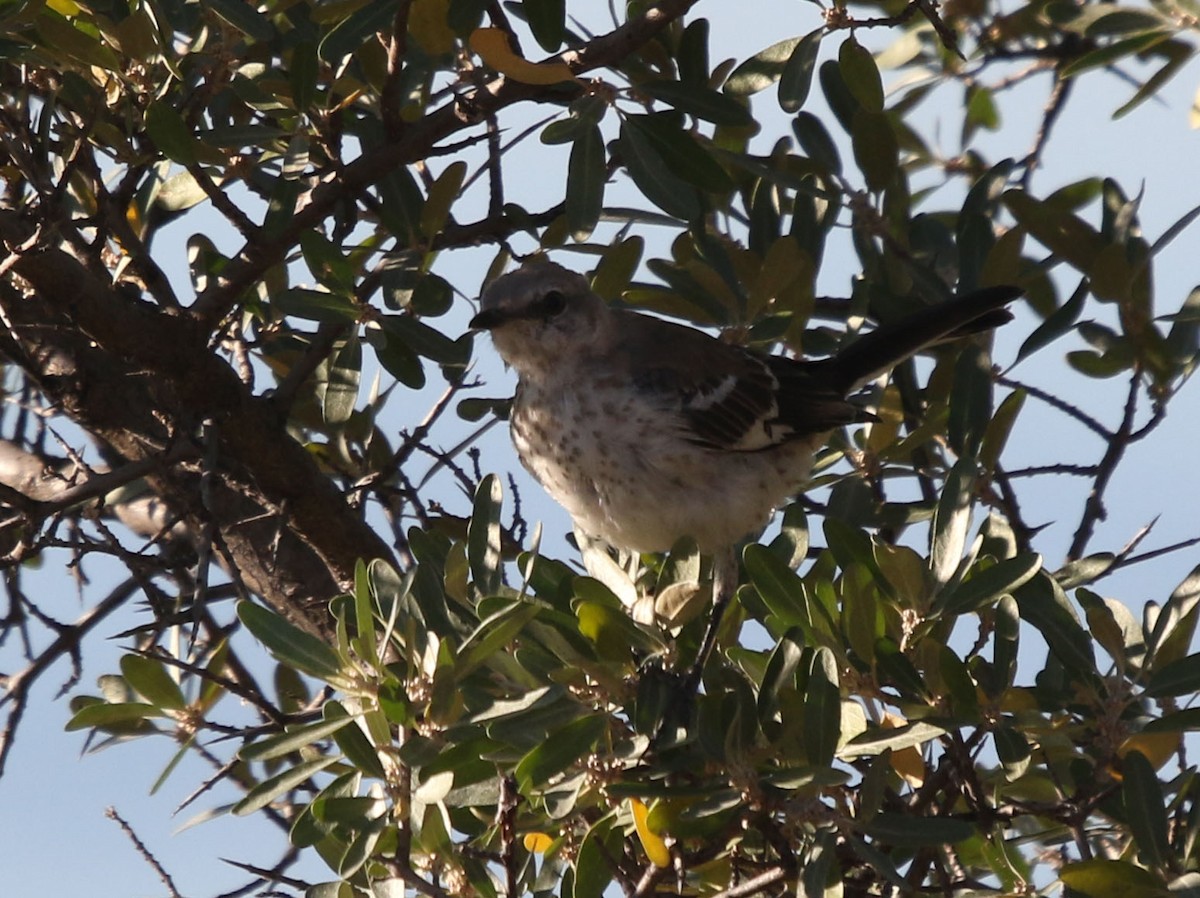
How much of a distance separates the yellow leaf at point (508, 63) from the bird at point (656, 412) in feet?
2.61

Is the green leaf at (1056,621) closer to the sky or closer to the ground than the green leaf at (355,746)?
closer to the sky

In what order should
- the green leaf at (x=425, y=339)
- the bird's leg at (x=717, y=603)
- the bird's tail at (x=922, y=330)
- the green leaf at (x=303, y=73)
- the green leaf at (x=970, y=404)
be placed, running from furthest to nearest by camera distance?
the bird's tail at (x=922, y=330)
the green leaf at (x=425, y=339)
the green leaf at (x=970, y=404)
the green leaf at (x=303, y=73)
the bird's leg at (x=717, y=603)

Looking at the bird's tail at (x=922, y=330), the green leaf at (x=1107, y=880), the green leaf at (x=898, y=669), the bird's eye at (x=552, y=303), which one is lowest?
the green leaf at (x=1107, y=880)

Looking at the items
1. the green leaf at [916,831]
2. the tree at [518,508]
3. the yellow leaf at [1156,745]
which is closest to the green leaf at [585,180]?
the tree at [518,508]

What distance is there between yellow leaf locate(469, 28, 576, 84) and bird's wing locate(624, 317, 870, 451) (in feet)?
3.89

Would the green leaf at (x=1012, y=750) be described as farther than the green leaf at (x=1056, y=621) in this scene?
No

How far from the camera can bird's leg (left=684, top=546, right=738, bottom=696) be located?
277cm

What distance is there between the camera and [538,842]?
2699 mm

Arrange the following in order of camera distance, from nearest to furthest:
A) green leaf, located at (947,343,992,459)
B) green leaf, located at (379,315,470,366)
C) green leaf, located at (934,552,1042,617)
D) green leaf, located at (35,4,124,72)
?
green leaf, located at (934,552,1042,617) → green leaf, located at (35,4,124,72) → green leaf, located at (947,343,992,459) → green leaf, located at (379,315,470,366)

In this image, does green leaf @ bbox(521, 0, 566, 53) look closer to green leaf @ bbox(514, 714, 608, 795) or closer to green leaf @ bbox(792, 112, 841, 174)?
green leaf @ bbox(792, 112, 841, 174)

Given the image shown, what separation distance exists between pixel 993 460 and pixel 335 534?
155 cm

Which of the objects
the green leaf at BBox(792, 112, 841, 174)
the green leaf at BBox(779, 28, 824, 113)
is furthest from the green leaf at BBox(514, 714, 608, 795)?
the green leaf at BBox(792, 112, 841, 174)

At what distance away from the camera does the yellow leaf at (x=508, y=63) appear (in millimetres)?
2834

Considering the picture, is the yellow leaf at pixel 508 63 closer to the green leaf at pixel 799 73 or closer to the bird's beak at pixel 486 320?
the green leaf at pixel 799 73
